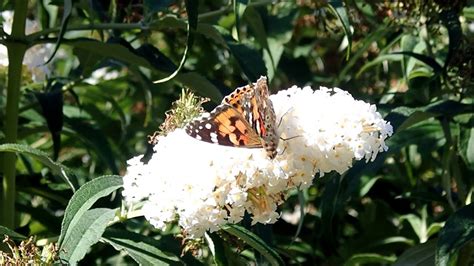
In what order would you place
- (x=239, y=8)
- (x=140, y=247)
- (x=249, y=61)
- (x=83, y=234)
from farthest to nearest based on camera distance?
(x=249, y=61), (x=239, y=8), (x=140, y=247), (x=83, y=234)

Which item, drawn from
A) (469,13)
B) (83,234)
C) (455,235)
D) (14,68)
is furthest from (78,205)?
(469,13)

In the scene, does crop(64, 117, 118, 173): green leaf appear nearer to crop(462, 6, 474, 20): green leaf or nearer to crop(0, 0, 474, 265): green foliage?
crop(0, 0, 474, 265): green foliage

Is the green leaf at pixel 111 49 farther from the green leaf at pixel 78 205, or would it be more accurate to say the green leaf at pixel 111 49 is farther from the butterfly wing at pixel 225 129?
the butterfly wing at pixel 225 129

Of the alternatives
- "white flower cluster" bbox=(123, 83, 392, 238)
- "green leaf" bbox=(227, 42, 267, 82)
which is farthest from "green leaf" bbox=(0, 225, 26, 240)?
"green leaf" bbox=(227, 42, 267, 82)

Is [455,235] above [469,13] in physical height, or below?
below

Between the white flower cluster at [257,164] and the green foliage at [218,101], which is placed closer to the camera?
the white flower cluster at [257,164]

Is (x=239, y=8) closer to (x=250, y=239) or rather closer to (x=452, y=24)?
(x=250, y=239)

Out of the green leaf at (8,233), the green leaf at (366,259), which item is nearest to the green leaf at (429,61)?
the green leaf at (366,259)

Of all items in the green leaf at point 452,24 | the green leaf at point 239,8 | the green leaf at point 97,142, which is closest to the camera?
the green leaf at point 239,8
